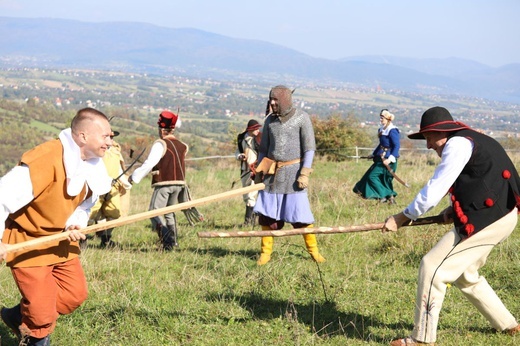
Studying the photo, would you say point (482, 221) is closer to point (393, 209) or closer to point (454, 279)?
point (454, 279)

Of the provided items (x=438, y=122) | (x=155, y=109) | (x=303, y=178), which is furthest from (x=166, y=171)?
(x=155, y=109)

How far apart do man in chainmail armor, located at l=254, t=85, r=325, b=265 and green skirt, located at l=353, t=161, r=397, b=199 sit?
4.49m

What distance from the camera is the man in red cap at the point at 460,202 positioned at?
3.90 meters

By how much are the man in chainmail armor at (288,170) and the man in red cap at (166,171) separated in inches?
63.8

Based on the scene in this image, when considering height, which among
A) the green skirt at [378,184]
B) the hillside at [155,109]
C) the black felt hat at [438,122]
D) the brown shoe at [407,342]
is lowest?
the hillside at [155,109]

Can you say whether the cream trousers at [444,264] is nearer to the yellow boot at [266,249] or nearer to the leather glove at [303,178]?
the leather glove at [303,178]

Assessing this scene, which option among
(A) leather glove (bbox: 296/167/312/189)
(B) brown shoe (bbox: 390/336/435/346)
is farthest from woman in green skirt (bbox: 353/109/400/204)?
(B) brown shoe (bbox: 390/336/435/346)

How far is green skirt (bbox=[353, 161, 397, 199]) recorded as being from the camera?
11086 mm

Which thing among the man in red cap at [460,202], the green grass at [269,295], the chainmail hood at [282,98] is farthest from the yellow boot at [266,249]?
the man in red cap at [460,202]

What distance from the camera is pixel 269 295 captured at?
5.48 metres

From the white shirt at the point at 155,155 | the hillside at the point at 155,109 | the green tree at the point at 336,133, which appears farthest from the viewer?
the hillside at the point at 155,109

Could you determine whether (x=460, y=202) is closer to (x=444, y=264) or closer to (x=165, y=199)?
(x=444, y=264)

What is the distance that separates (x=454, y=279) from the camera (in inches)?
160

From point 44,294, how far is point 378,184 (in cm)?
802
